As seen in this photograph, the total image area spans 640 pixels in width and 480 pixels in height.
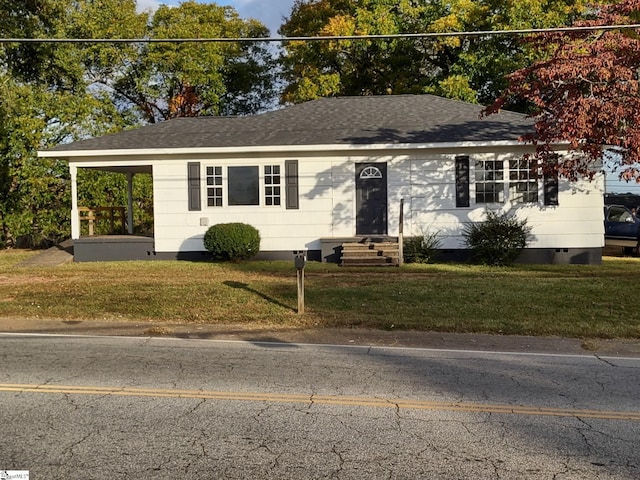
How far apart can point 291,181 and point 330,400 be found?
12740 mm

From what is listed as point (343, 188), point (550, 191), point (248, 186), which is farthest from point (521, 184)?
point (248, 186)

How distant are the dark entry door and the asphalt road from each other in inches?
399

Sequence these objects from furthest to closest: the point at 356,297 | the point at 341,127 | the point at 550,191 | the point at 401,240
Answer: the point at 341,127 → the point at 550,191 → the point at 401,240 → the point at 356,297

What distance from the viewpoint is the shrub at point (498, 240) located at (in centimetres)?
1648

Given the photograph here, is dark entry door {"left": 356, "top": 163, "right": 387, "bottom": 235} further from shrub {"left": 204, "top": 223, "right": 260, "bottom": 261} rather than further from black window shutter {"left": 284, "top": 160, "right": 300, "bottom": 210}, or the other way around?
shrub {"left": 204, "top": 223, "right": 260, "bottom": 261}

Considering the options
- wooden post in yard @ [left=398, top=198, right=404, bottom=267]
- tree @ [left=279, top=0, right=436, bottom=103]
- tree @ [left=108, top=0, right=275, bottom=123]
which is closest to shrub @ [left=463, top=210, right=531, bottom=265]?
wooden post in yard @ [left=398, top=198, right=404, bottom=267]

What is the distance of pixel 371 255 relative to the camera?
16.4m

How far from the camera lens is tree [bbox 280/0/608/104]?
25.5 meters

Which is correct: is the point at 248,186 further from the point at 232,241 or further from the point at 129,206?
the point at 129,206

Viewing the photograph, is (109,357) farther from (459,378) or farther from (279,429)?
(459,378)

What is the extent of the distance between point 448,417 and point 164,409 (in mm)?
2466

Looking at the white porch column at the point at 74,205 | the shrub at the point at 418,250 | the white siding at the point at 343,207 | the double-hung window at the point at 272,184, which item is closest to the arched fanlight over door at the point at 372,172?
the white siding at the point at 343,207

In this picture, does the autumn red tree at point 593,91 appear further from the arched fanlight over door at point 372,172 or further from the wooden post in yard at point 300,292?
the wooden post in yard at point 300,292

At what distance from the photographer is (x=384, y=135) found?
18016 millimetres
